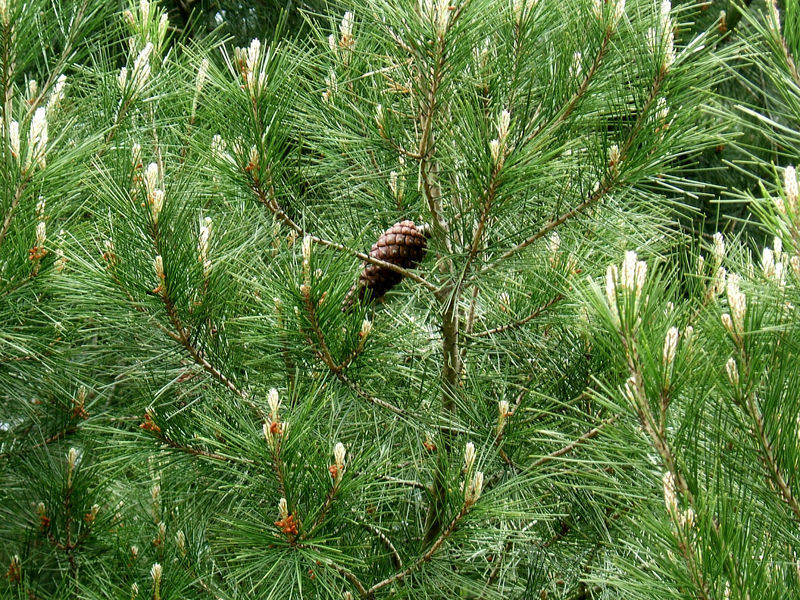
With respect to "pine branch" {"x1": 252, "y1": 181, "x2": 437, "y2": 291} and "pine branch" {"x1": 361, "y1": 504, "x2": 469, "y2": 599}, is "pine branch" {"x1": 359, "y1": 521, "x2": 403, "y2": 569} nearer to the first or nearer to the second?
"pine branch" {"x1": 361, "y1": 504, "x2": 469, "y2": 599}

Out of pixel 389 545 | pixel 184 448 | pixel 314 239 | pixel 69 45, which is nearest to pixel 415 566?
pixel 389 545

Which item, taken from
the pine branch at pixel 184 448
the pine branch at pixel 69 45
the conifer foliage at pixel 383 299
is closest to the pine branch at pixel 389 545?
the conifer foliage at pixel 383 299

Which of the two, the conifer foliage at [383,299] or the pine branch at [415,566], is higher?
the conifer foliage at [383,299]

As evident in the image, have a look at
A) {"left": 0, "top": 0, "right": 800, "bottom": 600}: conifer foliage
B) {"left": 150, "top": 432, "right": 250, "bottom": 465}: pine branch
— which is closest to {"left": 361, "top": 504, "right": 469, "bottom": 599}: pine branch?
Answer: {"left": 0, "top": 0, "right": 800, "bottom": 600}: conifer foliage

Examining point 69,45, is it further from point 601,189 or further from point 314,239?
point 601,189

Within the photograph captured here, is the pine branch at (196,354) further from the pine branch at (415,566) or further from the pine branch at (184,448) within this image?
the pine branch at (415,566)

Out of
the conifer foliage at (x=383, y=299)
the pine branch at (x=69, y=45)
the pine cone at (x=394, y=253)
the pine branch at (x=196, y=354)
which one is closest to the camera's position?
the conifer foliage at (x=383, y=299)

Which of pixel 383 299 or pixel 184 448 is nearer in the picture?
pixel 184 448

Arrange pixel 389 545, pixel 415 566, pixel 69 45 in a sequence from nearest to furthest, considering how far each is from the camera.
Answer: pixel 415 566
pixel 389 545
pixel 69 45
